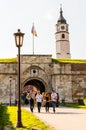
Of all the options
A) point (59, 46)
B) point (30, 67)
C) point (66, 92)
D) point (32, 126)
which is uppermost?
point (59, 46)

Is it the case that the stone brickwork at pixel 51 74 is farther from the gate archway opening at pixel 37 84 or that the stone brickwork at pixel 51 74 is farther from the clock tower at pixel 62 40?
the clock tower at pixel 62 40

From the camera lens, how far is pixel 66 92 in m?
39.4

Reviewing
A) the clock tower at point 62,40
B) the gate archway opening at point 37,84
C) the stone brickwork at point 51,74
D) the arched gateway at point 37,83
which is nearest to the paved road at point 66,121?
the stone brickwork at point 51,74

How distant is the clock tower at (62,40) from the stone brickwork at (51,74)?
97.2 feet

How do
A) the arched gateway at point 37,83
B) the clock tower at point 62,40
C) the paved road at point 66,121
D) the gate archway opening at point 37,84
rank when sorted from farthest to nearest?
the clock tower at point 62,40
the gate archway opening at point 37,84
the arched gateway at point 37,83
the paved road at point 66,121

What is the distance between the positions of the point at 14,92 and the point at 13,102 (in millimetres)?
1178

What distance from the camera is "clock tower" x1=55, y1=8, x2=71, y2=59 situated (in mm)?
69750

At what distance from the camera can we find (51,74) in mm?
39750

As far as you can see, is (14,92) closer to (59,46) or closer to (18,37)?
(18,37)

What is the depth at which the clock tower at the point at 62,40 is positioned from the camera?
69750 millimetres

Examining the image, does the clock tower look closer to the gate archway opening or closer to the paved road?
the gate archway opening

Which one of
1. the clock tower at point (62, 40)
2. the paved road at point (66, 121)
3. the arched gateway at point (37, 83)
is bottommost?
the paved road at point (66, 121)

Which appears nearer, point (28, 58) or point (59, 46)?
point (28, 58)

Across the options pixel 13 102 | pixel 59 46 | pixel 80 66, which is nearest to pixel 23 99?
pixel 13 102
